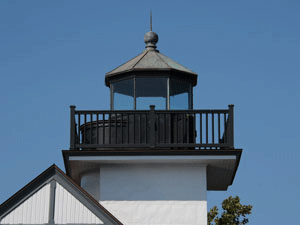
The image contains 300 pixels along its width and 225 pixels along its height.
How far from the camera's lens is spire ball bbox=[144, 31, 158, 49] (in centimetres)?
3622

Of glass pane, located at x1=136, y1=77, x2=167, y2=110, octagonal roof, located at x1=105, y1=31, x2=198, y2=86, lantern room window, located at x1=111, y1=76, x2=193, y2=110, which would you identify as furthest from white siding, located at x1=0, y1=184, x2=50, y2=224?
octagonal roof, located at x1=105, y1=31, x2=198, y2=86

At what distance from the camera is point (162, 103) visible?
113 ft

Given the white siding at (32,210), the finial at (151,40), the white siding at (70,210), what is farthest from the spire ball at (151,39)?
the white siding at (32,210)

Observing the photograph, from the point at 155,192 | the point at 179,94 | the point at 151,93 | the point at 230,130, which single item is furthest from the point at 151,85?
the point at 155,192

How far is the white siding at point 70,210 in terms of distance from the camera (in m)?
30.5

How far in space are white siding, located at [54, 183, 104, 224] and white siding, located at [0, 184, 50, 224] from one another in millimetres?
324

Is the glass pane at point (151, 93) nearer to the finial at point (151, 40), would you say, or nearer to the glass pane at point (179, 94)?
the glass pane at point (179, 94)

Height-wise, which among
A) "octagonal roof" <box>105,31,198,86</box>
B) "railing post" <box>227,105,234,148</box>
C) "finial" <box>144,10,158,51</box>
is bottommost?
"railing post" <box>227,105,234,148</box>

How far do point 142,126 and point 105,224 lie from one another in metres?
4.33

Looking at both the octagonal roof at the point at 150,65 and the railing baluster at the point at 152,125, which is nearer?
the railing baluster at the point at 152,125

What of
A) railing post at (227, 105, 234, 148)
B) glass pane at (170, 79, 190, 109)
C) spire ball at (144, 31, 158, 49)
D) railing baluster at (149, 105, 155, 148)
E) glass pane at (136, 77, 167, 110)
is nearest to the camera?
railing post at (227, 105, 234, 148)

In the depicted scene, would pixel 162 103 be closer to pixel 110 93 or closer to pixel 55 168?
pixel 110 93

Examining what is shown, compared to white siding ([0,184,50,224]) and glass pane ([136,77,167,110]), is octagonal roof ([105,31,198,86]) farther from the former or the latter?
white siding ([0,184,50,224])

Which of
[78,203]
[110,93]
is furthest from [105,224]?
[110,93]
